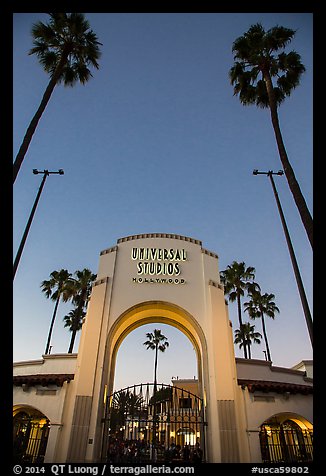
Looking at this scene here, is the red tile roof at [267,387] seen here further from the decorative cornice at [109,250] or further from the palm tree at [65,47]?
the palm tree at [65,47]

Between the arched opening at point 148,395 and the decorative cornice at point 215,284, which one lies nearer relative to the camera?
the arched opening at point 148,395

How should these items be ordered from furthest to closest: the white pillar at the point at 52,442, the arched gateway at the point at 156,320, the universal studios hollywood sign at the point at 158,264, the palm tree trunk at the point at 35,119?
1. the universal studios hollywood sign at the point at 158,264
2. the arched gateway at the point at 156,320
3. the white pillar at the point at 52,442
4. the palm tree trunk at the point at 35,119

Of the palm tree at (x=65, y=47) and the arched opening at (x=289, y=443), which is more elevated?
the palm tree at (x=65, y=47)

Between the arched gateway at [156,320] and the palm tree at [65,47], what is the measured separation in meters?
10.2

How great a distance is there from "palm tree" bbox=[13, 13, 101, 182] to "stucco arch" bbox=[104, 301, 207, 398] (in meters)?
12.7

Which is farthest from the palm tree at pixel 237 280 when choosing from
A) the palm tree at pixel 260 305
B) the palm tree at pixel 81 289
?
the palm tree at pixel 81 289

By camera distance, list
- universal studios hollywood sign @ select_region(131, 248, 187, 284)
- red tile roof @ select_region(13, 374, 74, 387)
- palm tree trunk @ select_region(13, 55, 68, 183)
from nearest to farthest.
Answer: palm tree trunk @ select_region(13, 55, 68, 183) → red tile roof @ select_region(13, 374, 74, 387) → universal studios hollywood sign @ select_region(131, 248, 187, 284)

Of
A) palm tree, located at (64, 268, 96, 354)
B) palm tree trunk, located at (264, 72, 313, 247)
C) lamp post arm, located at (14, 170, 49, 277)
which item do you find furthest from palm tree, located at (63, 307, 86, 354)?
palm tree trunk, located at (264, 72, 313, 247)

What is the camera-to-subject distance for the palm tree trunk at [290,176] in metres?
11.6

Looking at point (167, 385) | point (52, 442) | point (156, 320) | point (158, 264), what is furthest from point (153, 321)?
point (52, 442)

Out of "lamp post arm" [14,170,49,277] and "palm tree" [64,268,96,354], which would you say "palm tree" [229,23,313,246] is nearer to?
"lamp post arm" [14,170,49,277]

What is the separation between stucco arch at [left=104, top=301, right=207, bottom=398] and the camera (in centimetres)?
1623
